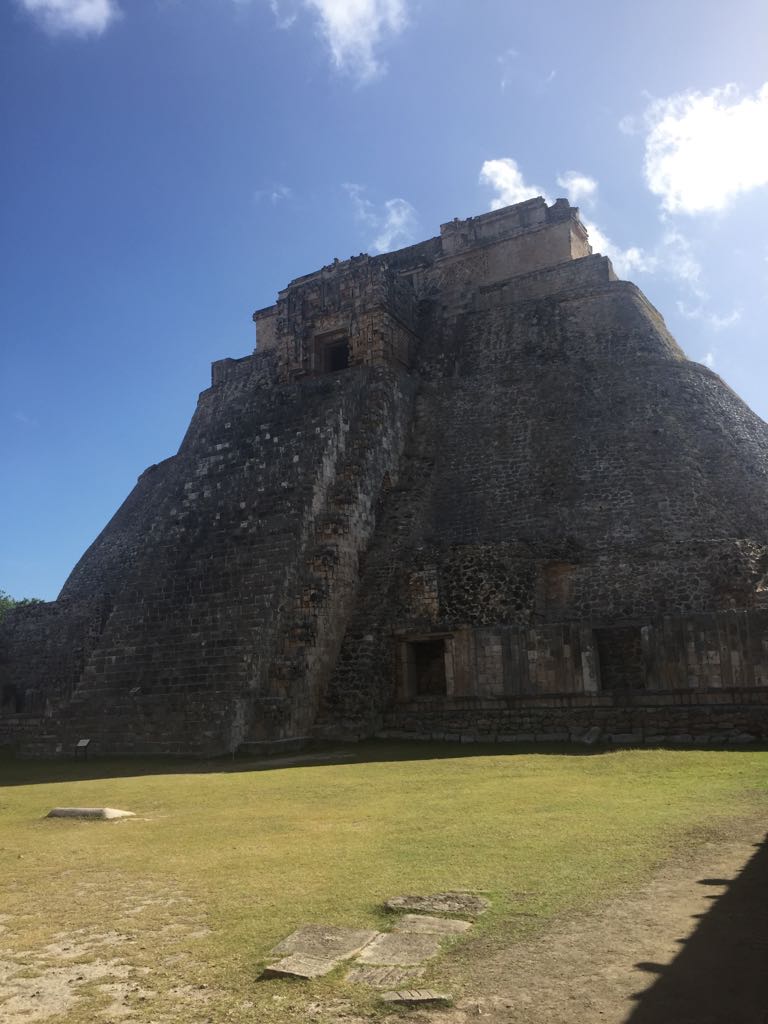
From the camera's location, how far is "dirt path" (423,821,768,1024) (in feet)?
9.99

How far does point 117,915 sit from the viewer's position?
4.51 metres

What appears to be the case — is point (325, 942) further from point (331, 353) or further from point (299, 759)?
point (331, 353)

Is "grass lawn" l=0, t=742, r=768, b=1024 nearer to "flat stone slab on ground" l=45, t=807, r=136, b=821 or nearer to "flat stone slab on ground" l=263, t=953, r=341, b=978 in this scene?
"flat stone slab on ground" l=263, t=953, r=341, b=978

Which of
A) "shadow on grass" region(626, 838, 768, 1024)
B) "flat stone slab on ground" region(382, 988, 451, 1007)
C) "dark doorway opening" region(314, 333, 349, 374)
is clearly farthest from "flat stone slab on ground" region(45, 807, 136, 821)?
"dark doorway opening" region(314, 333, 349, 374)

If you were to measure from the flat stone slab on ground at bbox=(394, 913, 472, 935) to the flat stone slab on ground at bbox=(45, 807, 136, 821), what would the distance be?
4525 millimetres

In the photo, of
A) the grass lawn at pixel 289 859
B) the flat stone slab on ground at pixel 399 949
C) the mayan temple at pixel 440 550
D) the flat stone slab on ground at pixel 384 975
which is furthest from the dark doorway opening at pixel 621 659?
the flat stone slab on ground at pixel 384 975

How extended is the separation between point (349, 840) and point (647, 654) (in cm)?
723

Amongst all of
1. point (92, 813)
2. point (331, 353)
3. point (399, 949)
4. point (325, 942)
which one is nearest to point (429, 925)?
point (399, 949)

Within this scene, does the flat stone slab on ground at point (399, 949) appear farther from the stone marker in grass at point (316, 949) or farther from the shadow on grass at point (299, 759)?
the shadow on grass at point (299, 759)

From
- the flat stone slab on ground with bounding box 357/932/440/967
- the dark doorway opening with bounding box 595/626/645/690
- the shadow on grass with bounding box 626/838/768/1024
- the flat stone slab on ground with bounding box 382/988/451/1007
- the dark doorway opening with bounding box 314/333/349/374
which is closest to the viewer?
the shadow on grass with bounding box 626/838/768/1024

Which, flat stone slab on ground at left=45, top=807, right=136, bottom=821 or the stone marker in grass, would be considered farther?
flat stone slab on ground at left=45, top=807, right=136, bottom=821

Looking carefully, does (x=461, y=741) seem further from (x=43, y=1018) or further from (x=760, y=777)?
(x=43, y=1018)

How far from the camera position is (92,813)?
7871 millimetres

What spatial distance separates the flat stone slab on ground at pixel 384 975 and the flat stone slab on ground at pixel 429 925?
46cm
